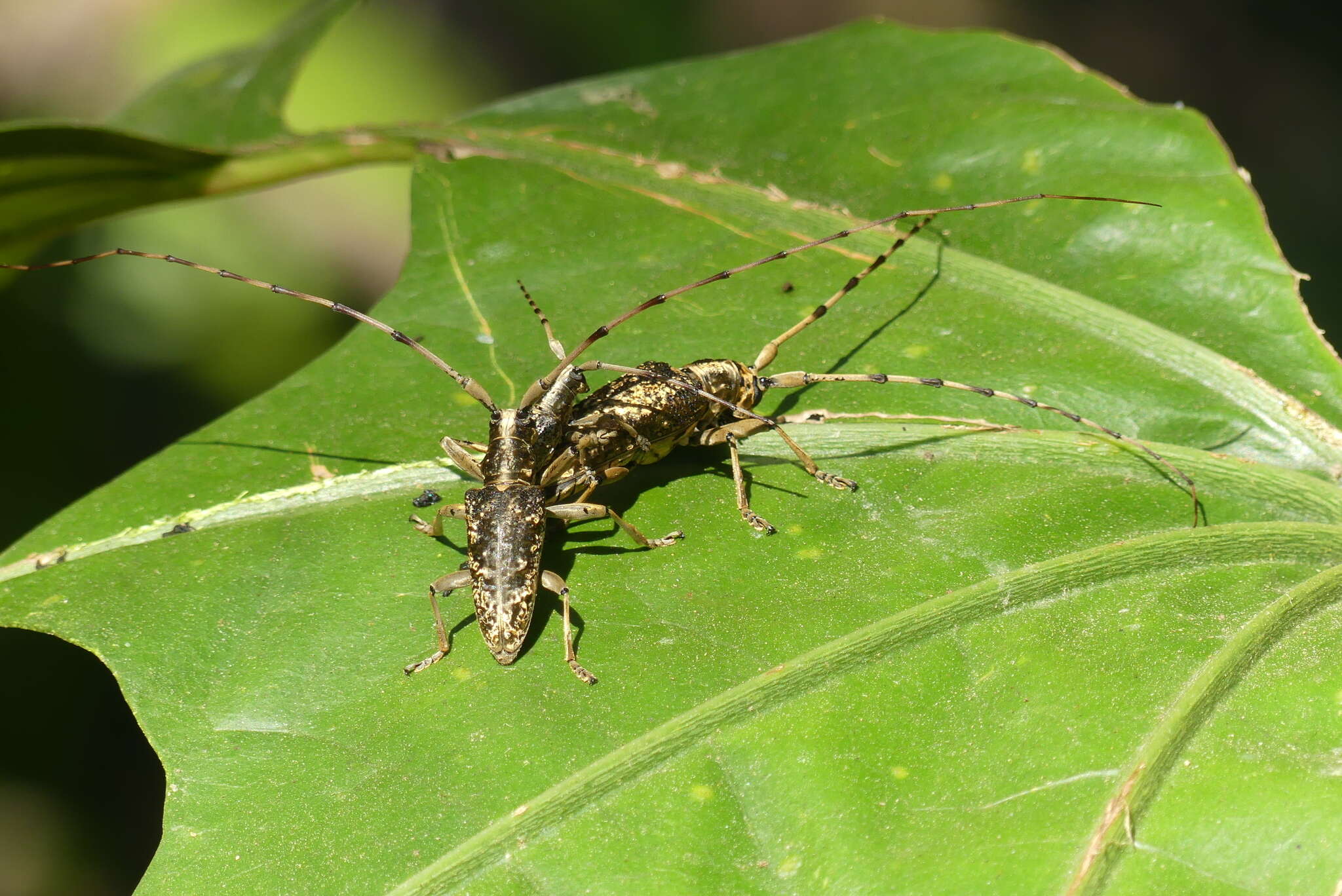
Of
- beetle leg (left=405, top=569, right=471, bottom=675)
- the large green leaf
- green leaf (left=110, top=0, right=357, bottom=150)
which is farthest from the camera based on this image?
green leaf (left=110, top=0, right=357, bottom=150)

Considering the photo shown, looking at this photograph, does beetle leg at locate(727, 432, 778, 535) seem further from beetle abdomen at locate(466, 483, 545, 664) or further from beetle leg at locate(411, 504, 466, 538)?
beetle leg at locate(411, 504, 466, 538)

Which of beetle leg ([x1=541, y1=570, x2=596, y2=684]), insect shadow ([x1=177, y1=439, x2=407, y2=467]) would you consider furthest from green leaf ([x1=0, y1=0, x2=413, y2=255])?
beetle leg ([x1=541, y1=570, x2=596, y2=684])

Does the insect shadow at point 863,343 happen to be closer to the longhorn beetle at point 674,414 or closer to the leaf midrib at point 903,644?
the longhorn beetle at point 674,414

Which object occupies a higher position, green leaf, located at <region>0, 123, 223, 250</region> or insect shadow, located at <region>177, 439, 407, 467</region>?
green leaf, located at <region>0, 123, 223, 250</region>

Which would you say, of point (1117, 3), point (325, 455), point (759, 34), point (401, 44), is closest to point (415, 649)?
point (325, 455)

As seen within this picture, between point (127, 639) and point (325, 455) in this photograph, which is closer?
point (127, 639)

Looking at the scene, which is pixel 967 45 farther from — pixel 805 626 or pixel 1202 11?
pixel 1202 11

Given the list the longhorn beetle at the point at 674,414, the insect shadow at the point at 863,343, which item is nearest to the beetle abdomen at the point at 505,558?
the longhorn beetle at the point at 674,414
